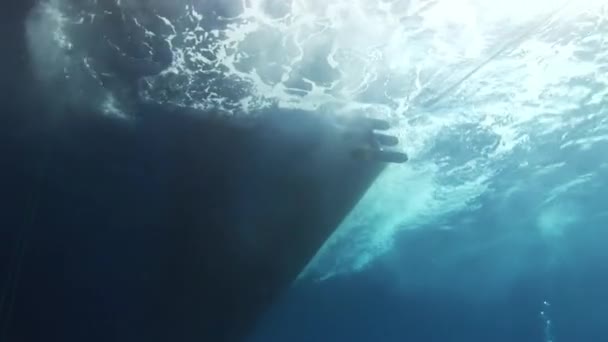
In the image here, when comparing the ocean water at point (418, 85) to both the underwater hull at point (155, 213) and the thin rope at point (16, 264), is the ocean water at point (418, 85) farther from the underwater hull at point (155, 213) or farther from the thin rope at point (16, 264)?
the thin rope at point (16, 264)

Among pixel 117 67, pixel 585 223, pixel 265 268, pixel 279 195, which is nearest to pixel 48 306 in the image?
pixel 265 268

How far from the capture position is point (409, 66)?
11.2 m

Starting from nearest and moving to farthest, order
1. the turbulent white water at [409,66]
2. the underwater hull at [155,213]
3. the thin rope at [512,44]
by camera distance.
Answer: the turbulent white water at [409,66] < the thin rope at [512,44] < the underwater hull at [155,213]

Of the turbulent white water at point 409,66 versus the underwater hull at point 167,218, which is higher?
the turbulent white water at point 409,66

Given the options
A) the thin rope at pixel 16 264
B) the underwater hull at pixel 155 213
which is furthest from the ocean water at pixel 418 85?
the thin rope at pixel 16 264

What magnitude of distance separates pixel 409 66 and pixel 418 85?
109 centimetres

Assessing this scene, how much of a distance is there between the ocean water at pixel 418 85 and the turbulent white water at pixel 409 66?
0.04 meters

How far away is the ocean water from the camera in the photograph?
9.32m

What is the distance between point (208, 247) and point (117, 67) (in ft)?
25.3

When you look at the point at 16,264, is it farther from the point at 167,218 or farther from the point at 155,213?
the point at 167,218

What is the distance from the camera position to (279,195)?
48.3ft

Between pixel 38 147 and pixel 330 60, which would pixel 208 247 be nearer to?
pixel 38 147

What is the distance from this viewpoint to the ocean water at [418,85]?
9.32m

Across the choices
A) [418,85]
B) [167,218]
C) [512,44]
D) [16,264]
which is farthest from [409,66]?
[16,264]
